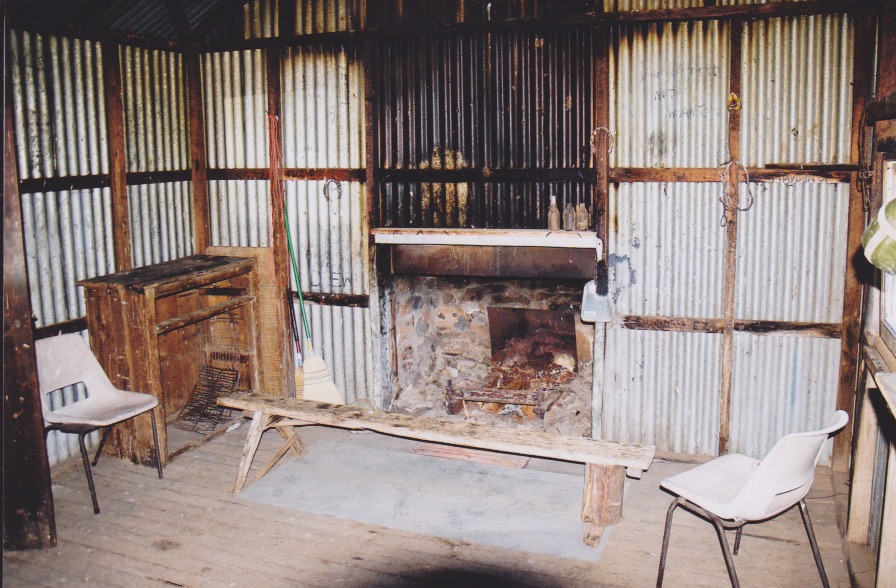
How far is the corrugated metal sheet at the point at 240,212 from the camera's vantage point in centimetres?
788

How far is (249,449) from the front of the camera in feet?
20.3

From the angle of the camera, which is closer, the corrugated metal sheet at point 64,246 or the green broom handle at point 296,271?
the corrugated metal sheet at point 64,246

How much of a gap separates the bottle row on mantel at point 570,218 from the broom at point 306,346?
2.74 m

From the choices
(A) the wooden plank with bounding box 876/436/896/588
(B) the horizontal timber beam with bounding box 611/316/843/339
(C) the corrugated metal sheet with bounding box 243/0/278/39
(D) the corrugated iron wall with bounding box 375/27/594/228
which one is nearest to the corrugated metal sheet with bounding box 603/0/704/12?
(D) the corrugated iron wall with bounding box 375/27/594/228

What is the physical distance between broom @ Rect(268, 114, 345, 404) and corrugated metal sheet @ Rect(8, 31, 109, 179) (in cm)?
159

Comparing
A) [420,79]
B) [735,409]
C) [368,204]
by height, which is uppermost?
[420,79]

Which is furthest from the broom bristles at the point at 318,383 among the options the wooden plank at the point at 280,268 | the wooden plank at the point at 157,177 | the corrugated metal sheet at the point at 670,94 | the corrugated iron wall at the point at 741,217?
the corrugated metal sheet at the point at 670,94

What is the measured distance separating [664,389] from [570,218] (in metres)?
1.80

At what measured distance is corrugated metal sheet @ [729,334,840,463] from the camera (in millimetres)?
6344

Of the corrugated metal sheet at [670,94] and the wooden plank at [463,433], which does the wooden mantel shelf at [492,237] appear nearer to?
the corrugated metal sheet at [670,94]

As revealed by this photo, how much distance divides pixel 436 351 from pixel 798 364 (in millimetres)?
3910

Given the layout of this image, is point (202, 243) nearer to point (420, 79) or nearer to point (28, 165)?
point (28, 165)

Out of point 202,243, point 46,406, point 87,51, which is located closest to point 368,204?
point 202,243

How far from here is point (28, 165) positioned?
20.4 feet
